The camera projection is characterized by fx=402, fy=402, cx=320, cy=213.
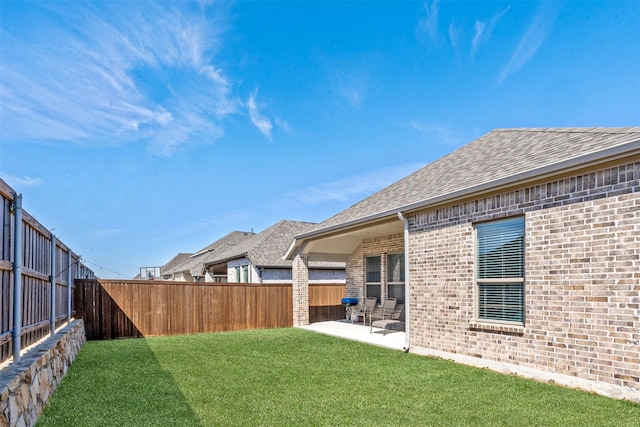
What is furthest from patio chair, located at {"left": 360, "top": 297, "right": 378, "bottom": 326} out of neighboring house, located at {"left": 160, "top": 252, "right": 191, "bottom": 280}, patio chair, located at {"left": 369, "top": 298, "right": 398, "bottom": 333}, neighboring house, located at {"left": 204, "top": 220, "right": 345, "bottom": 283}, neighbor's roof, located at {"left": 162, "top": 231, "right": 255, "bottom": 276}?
neighboring house, located at {"left": 160, "top": 252, "right": 191, "bottom": 280}

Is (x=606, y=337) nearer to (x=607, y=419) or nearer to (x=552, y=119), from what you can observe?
(x=607, y=419)

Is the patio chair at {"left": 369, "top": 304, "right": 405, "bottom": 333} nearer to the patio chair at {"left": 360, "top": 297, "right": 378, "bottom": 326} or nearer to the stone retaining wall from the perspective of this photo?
the patio chair at {"left": 360, "top": 297, "right": 378, "bottom": 326}

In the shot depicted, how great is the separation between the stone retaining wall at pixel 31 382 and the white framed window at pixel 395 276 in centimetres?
924

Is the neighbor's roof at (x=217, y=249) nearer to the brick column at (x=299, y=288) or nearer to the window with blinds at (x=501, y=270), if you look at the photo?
the brick column at (x=299, y=288)

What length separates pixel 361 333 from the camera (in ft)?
38.8

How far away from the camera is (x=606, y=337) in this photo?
536 cm

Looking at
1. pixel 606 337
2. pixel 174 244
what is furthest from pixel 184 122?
pixel 174 244

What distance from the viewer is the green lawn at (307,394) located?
4555 millimetres

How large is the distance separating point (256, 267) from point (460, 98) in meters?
11.4

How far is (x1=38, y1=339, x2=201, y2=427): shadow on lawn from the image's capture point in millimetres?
4496

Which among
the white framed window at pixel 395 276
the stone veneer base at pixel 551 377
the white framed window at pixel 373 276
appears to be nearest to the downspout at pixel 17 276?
the stone veneer base at pixel 551 377

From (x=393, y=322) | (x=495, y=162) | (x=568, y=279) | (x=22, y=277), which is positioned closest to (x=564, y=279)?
(x=568, y=279)

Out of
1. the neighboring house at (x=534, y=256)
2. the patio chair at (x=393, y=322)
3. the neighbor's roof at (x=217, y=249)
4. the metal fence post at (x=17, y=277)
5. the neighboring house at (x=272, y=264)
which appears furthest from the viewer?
the neighbor's roof at (x=217, y=249)

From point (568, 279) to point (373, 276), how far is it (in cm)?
862
